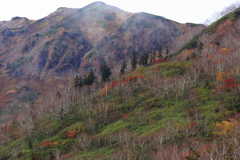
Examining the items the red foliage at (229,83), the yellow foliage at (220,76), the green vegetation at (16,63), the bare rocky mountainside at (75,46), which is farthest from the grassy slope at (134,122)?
the green vegetation at (16,63)

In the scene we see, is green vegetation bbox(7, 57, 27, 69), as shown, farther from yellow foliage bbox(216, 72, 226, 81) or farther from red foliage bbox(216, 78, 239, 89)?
red foliage bbox(216, 78, 239, 89)

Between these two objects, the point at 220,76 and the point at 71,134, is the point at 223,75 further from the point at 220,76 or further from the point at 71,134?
the point at 71,134

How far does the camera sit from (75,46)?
132625mm

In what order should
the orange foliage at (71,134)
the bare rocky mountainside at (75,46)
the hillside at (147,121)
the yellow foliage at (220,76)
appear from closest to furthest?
the hillside at (147,121) < the orange foliage at (71,134) < the yellow foliage at (220,76) < the bare rocky mountainside at (75,46)

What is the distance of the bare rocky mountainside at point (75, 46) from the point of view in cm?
Result: 11188

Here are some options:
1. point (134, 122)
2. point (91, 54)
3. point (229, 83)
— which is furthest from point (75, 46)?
point (229, 83)

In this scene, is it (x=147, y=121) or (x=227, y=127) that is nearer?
(x=227, y=127)

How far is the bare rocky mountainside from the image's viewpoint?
4405 inches

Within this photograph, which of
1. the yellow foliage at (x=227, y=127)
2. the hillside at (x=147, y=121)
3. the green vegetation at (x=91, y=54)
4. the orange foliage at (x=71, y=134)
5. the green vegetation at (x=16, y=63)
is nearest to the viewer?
the yellow foliage at (x=227, y=127)

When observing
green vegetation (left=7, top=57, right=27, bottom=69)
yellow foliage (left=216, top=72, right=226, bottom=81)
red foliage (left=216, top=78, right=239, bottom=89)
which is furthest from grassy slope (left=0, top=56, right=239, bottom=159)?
green vegetation (left=7, top=57, right=27, bottom=69)

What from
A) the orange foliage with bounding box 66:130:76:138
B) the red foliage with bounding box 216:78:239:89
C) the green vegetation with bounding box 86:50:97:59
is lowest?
the orange foliage with bounding box 66:130:76:138

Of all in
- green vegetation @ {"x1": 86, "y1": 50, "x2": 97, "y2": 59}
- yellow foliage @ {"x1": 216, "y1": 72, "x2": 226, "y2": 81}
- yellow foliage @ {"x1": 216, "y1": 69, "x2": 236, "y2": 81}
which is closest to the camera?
yellow foliage @ {"x1": 216, "y1": 69, "x2": 236, "y2": 81}

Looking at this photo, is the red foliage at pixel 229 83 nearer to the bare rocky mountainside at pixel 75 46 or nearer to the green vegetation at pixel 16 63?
the bare rocky mountainside at pixel 75 46

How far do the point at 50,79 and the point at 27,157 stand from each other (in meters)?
91.0
